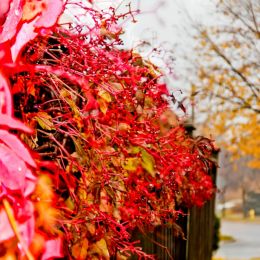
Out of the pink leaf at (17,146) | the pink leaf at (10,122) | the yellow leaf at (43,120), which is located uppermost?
the yellow leaf at (43,120)

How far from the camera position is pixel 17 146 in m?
1.04

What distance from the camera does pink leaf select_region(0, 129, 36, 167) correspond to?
1.04 m

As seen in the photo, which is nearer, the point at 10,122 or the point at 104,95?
the point at 10,122

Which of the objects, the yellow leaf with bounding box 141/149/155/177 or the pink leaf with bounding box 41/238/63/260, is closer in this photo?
the pink leaf with bounding box 41/238/63/260

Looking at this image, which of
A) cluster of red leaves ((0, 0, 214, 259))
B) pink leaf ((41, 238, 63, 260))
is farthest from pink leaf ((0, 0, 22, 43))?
pink leaf ((41, 238, 63, 260))

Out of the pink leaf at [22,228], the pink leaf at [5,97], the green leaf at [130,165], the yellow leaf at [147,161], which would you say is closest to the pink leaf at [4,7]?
the pink leaf at [5,97]

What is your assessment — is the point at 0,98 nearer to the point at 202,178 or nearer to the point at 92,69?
the point at 92,69

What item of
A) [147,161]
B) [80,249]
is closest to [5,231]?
[80,249]

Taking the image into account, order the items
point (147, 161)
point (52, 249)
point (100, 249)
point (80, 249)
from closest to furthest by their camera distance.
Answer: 1. point (52, 249)
2. point (80, 249)
3. point (100, 249)
4. point (147, 161)

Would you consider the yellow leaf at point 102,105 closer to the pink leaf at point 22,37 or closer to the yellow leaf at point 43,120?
the yellow leaf at point 43,120

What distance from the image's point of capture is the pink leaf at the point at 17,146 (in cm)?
104

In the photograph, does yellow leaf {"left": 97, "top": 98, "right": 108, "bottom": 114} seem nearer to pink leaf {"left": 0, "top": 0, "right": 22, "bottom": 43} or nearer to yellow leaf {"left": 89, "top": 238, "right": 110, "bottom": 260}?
yellow leaf {"left": 89, "top": 238, "right": 110, "bottom": 260}

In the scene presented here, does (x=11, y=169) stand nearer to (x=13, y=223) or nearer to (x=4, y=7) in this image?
(x=13, y=223)

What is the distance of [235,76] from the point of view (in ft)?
44.0
